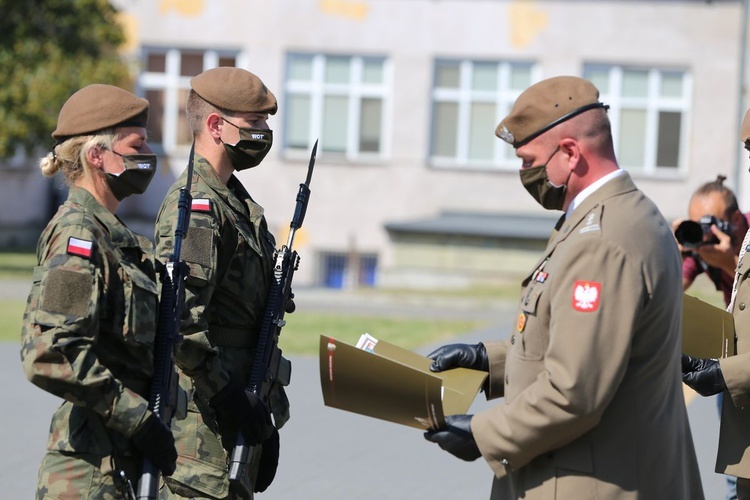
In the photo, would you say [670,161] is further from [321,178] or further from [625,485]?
[625,485]

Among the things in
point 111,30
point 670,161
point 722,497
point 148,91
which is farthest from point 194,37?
point 722,497

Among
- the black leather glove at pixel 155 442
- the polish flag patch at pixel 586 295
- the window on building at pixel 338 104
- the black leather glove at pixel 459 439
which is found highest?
the window on building at pixel 338 104

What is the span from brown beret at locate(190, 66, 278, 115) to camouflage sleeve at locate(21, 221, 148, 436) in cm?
113

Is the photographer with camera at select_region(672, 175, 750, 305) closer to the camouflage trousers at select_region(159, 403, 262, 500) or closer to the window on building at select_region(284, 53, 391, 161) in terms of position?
the camouflage trousers at select_region(159, 403, 262, 500)

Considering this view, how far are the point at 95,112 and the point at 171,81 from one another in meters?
22.9

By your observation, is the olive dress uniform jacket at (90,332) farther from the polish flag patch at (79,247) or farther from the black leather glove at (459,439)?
the black leather glove at (459,439)

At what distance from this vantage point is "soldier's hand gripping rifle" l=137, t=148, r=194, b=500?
3.62 meters

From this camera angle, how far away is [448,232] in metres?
Answer: 22.8

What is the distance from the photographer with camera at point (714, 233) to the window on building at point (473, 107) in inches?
759

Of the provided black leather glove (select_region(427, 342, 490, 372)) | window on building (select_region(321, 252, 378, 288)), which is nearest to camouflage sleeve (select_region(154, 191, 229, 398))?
black leather glove (select_region(427, 342, 490, 372))

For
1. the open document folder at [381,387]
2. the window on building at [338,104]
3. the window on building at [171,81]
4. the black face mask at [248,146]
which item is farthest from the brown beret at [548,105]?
the window on building at [171,81]

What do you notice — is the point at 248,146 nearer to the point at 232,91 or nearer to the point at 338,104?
the point at 232,91

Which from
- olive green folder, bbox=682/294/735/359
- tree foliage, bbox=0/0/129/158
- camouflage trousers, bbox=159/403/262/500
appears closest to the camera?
camouflage trousers, bbox=159/403/262/500

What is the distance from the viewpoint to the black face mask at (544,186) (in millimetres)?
3406
